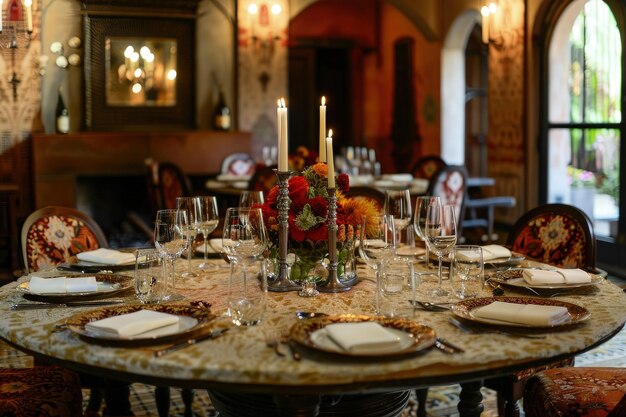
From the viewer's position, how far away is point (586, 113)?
691cm

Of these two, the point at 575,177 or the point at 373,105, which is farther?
the point at 373,105

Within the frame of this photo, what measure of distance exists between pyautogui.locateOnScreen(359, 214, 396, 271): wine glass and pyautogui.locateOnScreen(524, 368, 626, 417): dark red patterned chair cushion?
0.57 metres

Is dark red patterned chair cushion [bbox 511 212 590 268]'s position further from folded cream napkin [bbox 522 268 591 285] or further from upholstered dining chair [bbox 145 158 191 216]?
upholstered dining chair [bbox 145 158 191 216]

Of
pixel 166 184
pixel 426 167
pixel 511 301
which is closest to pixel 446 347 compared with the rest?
pixel 511 301

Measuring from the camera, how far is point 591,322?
185cm

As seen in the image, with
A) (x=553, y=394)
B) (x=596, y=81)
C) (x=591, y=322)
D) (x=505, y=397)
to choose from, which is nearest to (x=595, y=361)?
(x=505, y=397)

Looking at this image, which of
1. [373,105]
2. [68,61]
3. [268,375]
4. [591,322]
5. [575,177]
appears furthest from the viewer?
[373,105]

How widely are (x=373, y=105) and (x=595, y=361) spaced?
24.5 feet

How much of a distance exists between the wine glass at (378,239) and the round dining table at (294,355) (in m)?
0.12

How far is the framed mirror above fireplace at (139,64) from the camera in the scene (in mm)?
8008

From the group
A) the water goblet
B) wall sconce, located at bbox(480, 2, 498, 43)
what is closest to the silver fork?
the water goblet

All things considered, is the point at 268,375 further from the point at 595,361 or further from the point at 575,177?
the point at 575,177

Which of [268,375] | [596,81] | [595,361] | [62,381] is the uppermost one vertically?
[596,81]

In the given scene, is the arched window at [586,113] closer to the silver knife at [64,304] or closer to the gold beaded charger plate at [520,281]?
the gold beaded charger plate at [520,281]
